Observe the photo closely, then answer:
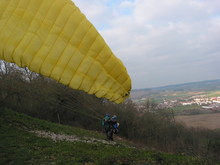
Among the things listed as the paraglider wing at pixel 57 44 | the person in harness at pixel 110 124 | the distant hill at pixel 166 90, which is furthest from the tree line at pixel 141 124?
the distant hill at pixel 166 90

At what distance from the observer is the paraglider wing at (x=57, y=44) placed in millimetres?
5613

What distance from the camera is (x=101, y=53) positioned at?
18.9 feet

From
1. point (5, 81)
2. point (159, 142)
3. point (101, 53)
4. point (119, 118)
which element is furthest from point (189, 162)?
point (159, 142)

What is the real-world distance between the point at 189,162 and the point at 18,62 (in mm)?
6447

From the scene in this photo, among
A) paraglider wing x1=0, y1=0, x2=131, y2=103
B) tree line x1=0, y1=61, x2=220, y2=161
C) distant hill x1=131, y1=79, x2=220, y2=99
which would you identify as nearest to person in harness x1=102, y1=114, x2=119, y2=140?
paraglider wing x1=0, y1=0, x2=131, y2=103

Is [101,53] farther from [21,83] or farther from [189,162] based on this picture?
[21,83]

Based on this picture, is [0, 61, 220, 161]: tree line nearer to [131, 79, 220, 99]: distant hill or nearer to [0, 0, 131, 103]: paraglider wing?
[0, 0, 131, 103]: paraglider wing

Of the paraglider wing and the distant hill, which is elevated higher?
the distant hill

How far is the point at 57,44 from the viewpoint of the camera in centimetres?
564

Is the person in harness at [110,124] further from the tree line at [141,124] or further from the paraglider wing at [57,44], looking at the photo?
the tree line at [141,124]

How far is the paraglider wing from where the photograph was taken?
561 cm

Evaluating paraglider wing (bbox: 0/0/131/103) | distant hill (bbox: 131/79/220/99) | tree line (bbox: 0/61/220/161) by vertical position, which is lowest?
tree line (bbox: 0/61/220/161)

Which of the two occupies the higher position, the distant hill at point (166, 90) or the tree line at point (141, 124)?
the distant hill at point (166, 90)

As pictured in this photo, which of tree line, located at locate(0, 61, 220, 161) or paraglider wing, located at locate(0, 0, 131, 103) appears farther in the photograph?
tree line, located at locate(0, 61, 220, 161)
